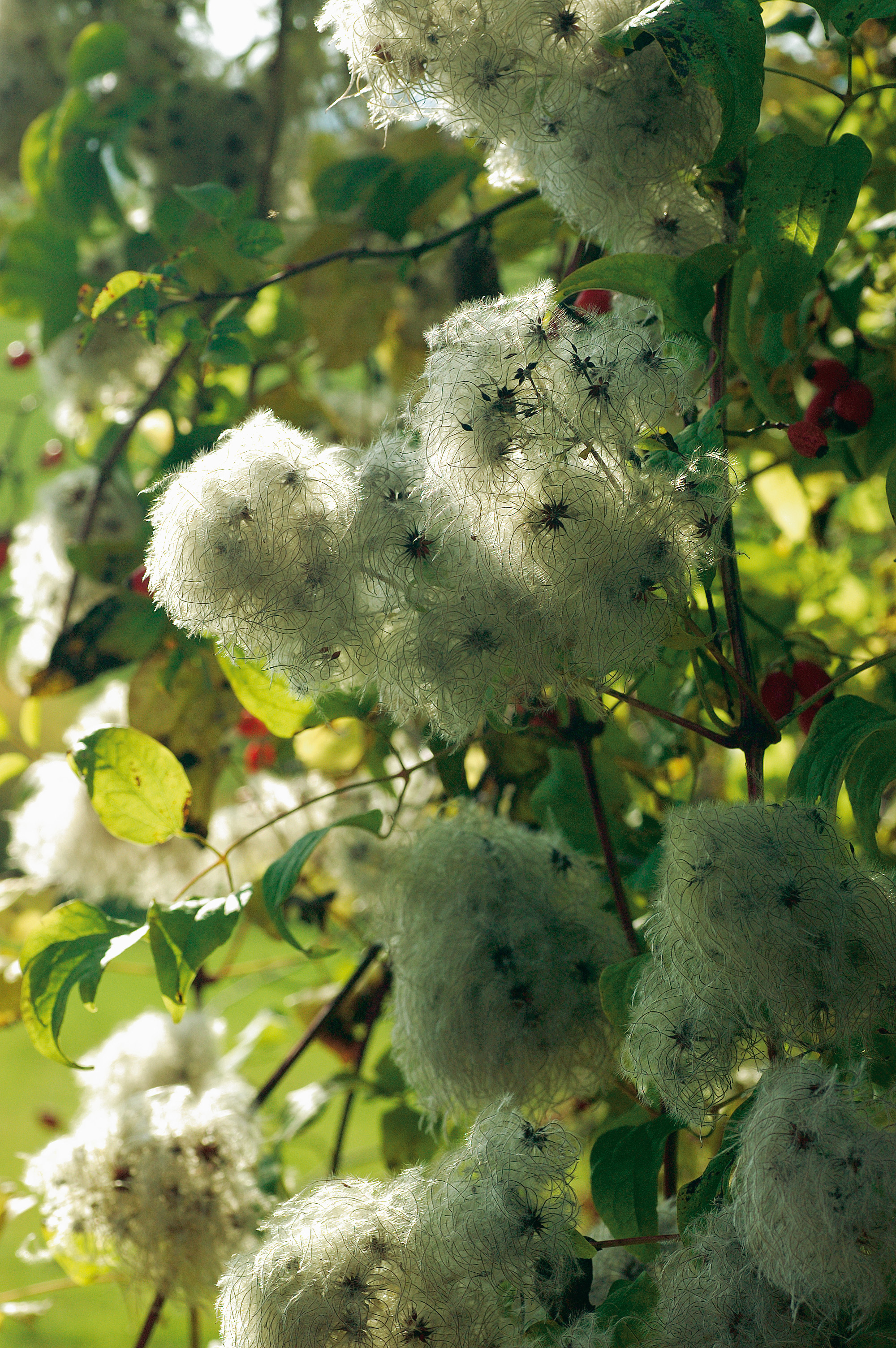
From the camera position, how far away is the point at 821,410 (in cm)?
54

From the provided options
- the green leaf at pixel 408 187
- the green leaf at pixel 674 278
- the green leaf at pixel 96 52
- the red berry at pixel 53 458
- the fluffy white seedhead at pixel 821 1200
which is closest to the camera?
the fluffy white seedhead at pixel 821 1200

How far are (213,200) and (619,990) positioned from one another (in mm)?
426

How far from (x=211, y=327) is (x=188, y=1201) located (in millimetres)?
439

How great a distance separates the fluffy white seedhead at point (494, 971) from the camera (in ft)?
1.35

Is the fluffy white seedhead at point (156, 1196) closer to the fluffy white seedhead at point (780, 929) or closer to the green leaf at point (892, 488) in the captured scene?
the fluffy white seedhead at point (780, 929)

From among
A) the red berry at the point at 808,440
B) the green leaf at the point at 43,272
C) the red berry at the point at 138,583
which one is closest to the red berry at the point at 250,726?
the red berry at the point at 138,583

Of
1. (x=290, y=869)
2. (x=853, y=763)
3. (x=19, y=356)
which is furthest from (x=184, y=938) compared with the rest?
(x=19, y=356)

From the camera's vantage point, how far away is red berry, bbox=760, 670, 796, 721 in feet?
1.78

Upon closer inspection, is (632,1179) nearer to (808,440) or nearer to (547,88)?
(808,440)

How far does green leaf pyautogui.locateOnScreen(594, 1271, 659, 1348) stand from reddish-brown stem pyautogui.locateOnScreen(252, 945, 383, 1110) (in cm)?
25

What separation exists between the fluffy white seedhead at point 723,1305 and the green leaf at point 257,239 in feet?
1.50

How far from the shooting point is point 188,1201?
505mm

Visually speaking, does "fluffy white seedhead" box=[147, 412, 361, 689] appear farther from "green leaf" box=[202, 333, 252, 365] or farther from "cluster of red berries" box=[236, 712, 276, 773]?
"cluster of red berries" box=[236, 712, 276, 773]

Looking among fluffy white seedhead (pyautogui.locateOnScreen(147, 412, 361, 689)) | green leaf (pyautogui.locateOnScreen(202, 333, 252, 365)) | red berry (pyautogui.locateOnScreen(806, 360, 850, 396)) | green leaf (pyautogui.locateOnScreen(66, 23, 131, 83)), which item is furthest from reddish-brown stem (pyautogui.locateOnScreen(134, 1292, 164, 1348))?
green leaf (pyautogui.locateOnScreen(66, 23, 131, 83))
